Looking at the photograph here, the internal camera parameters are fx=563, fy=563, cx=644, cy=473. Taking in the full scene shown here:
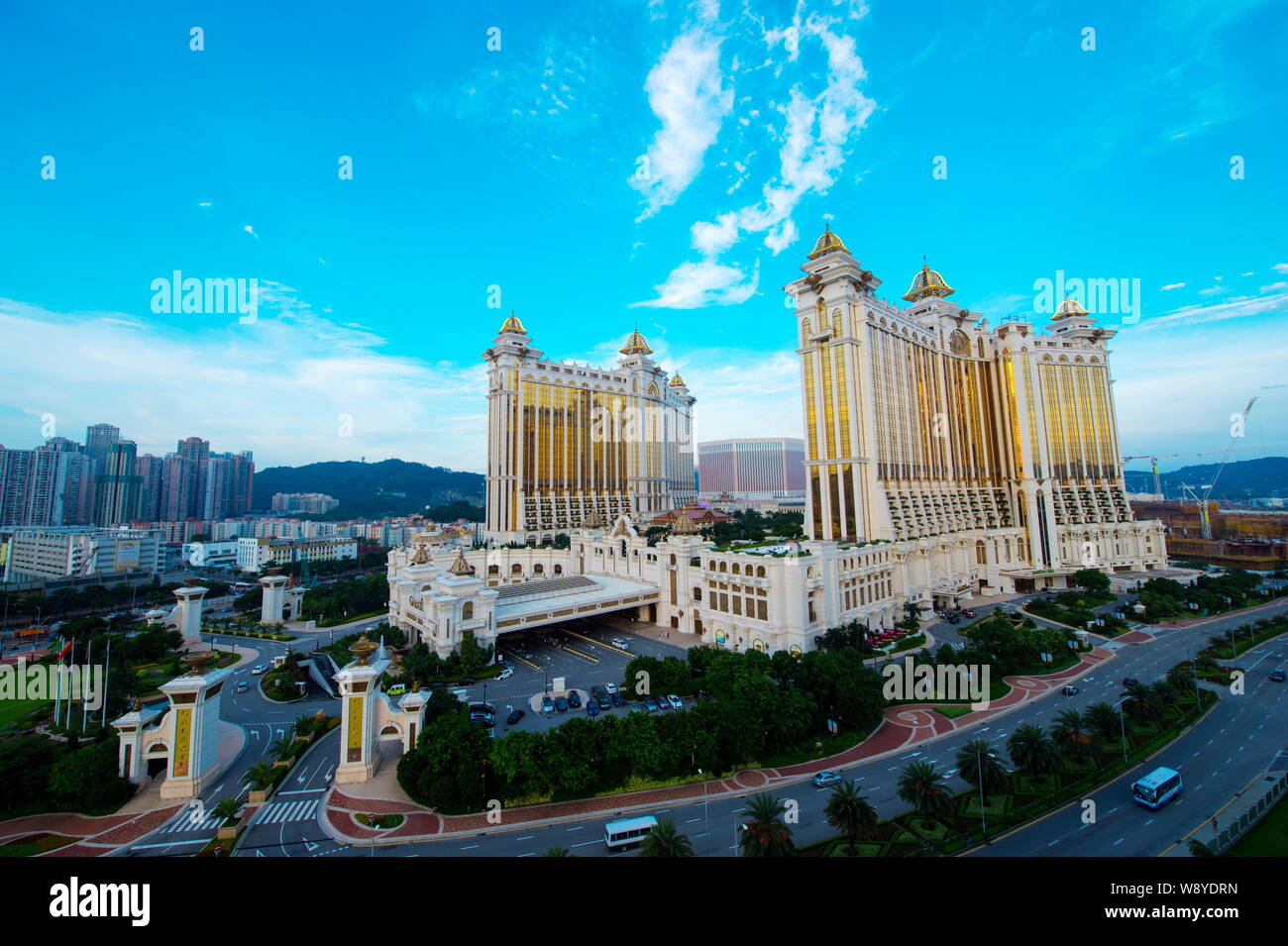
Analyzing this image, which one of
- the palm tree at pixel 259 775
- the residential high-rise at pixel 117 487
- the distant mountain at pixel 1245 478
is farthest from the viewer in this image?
the distant mountain at pixel 1245 478

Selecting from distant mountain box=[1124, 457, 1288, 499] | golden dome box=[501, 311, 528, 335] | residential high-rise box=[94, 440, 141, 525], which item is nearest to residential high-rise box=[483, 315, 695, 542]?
golden dome box=[501, 311, 528, 335]

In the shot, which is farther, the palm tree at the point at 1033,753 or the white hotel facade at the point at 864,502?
the white hotel facade at the point at 864,502

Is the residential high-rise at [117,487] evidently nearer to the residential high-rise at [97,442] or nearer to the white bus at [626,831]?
the residential high-rise at [97,442]

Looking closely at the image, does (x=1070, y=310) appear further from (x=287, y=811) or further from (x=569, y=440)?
(x=287, y=811)

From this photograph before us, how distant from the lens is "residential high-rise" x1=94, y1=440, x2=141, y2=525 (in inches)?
4424

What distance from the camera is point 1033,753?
22.6 metres

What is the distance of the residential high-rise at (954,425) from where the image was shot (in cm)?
6041

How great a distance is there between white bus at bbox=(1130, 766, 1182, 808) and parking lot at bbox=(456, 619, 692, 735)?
782 inches

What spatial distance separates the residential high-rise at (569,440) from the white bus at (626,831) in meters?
59.3

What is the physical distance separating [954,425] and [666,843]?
239ft

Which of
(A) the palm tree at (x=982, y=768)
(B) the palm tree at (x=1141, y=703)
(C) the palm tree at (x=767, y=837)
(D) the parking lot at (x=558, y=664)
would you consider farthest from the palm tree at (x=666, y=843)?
(B) the palm tree at (x=1141, y=703)

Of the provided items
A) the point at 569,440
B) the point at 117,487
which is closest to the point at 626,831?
the point at 569,440
